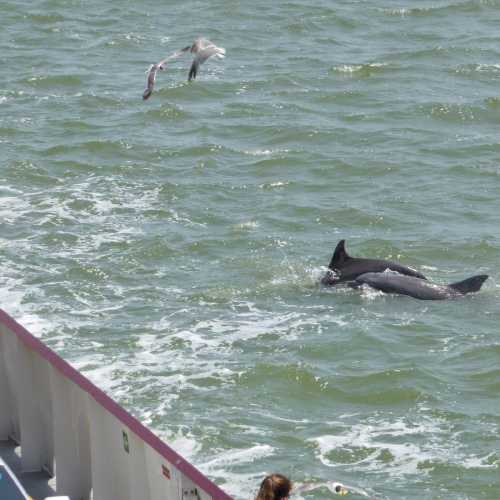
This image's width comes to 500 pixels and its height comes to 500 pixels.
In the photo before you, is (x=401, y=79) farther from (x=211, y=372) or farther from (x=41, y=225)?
(x=211, y=372)

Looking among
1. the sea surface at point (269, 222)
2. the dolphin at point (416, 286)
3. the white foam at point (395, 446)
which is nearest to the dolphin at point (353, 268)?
the dolphin at point (416, 286)

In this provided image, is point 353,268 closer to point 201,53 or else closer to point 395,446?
point 395,446

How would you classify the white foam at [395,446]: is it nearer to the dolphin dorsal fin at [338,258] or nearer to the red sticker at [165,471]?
the dolphin dorsal fin at [338,258]

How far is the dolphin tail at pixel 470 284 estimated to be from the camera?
19.7 meters

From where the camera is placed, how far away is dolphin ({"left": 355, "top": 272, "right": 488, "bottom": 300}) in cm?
1989

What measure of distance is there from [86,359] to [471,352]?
517 centimetres

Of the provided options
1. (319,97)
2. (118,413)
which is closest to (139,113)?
(319,97)

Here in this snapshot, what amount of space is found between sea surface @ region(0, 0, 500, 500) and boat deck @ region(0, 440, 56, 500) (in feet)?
7.87

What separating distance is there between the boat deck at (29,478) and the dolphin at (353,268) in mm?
8359

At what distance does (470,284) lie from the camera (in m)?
19.8

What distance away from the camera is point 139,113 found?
32656 millimetres

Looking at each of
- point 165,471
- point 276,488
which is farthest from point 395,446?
point 276,488

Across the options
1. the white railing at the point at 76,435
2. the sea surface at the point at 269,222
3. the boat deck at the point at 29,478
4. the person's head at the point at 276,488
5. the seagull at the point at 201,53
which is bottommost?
the sea surface at the point at 269,222

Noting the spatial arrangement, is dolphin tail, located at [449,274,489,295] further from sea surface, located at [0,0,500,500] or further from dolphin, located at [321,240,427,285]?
dolphin, located at [321,240,427,285]
